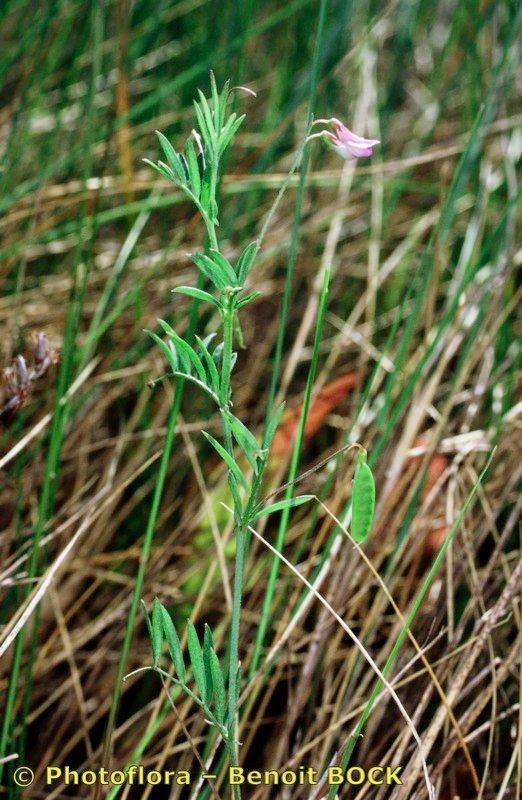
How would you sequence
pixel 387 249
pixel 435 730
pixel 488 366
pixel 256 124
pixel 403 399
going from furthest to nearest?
pixel 256 124
pixel 387 249
pixel 488 366
pixel 403 399
pixel 435 730

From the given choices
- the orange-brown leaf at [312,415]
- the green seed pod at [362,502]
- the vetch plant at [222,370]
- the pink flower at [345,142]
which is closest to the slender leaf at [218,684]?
the vetch plant at [222,370]

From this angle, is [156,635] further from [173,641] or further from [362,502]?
[362,502]

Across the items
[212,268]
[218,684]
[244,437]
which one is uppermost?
[212,268]

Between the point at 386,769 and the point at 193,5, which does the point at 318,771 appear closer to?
the point at 386,769

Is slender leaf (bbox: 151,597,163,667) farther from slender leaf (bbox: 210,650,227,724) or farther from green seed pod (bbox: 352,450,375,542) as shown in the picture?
green seed pod (bbox: 352,450,375,542)

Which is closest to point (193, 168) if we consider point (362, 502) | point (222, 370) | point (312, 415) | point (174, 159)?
point (174, 159)

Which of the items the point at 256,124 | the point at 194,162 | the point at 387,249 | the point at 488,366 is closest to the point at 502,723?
the point at 488,366
